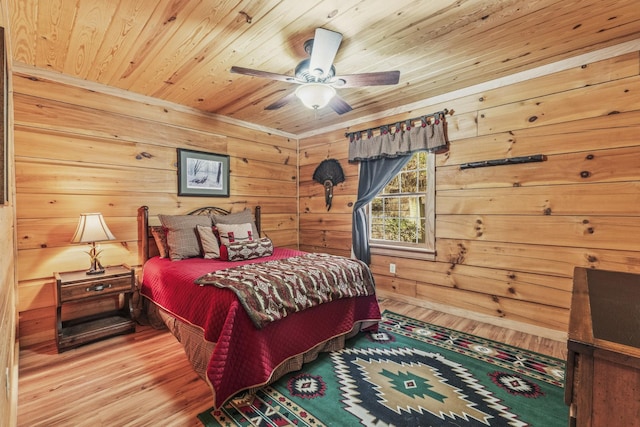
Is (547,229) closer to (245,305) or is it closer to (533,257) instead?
(533,257)

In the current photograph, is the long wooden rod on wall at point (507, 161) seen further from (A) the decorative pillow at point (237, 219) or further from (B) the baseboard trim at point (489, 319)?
(A) the decorative pillow at point (237, 219)

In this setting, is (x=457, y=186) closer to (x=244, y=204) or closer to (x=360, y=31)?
(x=360, y=31)

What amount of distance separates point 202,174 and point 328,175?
1696 millimetres

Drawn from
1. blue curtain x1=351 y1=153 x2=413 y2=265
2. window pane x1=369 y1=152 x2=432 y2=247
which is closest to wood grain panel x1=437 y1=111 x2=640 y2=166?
window pane x1=369 y1=152 x2=432 y2=247

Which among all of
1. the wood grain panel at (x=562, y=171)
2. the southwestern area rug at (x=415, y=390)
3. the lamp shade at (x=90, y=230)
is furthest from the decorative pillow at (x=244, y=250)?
the wood grain panel at (x=562, y=171)

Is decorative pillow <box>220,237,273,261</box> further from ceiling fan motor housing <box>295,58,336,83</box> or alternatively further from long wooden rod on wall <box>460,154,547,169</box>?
long wooden rod on wall <box>460,154,547,169</box>

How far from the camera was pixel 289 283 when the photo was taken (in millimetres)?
2098

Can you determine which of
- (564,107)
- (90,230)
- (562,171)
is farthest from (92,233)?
(564,107)

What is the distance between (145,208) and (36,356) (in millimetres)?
1472

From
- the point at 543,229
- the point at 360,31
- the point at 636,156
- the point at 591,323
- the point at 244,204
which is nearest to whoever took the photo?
the point at 591,323

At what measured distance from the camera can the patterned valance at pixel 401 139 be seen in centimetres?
319

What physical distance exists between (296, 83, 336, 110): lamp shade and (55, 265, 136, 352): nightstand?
87.6 inches

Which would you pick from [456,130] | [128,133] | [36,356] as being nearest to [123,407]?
[36,356]

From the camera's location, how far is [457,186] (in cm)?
313
